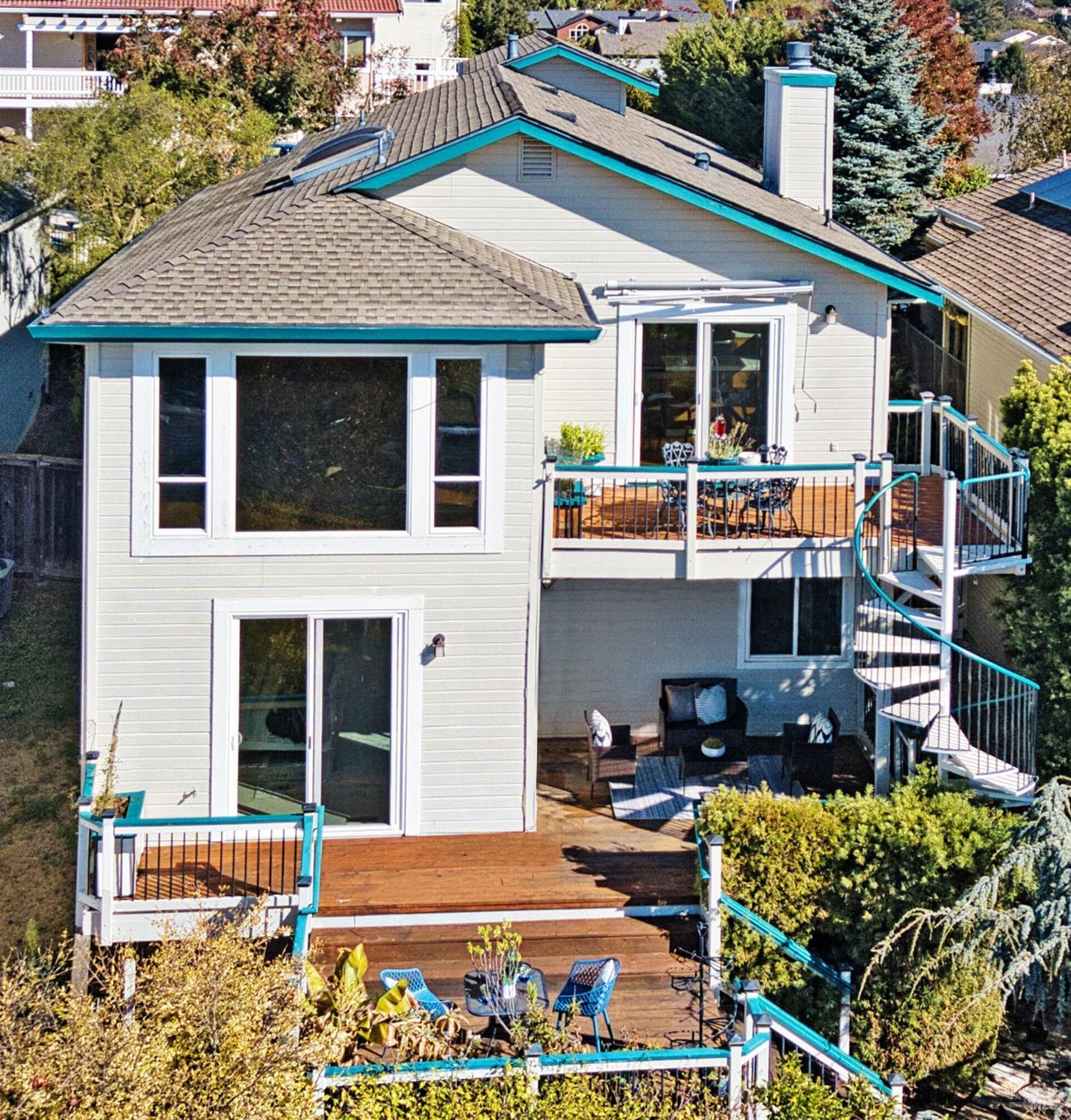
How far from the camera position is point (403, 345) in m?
16.3

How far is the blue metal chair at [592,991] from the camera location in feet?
44.7

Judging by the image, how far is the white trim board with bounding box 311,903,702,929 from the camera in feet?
49.7

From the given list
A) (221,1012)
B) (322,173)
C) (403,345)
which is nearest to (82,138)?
(322,173)

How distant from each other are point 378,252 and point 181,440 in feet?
9.77

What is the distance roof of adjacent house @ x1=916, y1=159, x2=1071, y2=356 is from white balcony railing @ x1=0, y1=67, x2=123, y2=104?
88.6 ft

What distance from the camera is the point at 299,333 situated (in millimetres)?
15922

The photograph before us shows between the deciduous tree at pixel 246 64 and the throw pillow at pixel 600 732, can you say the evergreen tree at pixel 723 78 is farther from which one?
the throw pillow at pixel 600 732

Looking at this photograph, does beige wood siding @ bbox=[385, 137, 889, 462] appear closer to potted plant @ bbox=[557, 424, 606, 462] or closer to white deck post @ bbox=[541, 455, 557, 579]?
potted plant @ bbox=[557, 424, 606, 462]

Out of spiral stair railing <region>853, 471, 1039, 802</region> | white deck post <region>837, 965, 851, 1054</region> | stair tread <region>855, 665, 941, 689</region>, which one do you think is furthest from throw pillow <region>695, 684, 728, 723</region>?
white deck post <region>837, 965, 851, 1054</region>

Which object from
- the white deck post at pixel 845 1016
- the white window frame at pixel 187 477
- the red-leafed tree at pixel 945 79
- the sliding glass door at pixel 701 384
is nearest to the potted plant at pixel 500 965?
the white deck post at pixel 845 1016

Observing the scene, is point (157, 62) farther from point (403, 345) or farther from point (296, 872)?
point (296, 872)

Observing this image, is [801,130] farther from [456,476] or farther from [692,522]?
[456,476]

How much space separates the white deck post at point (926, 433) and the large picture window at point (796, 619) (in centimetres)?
212

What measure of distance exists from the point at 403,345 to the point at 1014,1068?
9.29 metres
